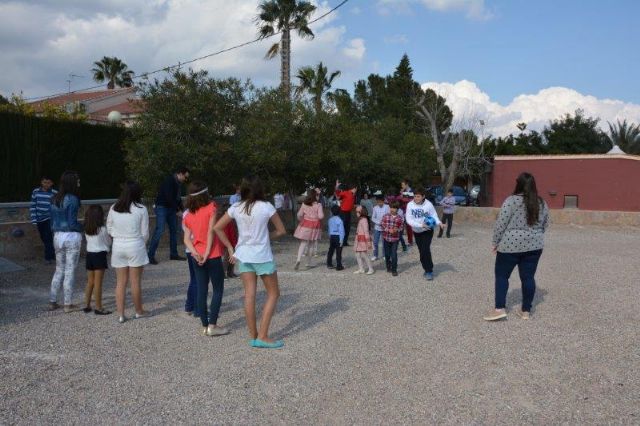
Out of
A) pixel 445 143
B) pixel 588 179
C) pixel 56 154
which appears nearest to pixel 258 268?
pixel 56 154

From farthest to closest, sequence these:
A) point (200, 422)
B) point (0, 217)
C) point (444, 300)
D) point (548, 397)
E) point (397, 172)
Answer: point (397, 172)
point (0, 217)
point (444, 300)
point (548, 397)
point (200, 422)

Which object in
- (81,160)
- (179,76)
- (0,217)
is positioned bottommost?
(0,217)

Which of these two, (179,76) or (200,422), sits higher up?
(179,76)

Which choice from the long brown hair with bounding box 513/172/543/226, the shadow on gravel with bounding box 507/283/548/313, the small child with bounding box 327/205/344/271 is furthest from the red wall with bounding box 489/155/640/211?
the long brown hair with bounding box 513/172/543/226

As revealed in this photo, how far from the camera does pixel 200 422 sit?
396cm

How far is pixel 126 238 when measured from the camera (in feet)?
21.7

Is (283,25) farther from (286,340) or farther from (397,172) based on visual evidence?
(286,340)

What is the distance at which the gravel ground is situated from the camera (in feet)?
13.7

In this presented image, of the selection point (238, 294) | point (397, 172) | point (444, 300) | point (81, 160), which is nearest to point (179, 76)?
point (81, 160)

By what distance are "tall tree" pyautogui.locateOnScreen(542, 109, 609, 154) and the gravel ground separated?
41.4 metres

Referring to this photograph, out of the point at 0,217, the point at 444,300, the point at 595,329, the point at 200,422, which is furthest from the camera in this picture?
the point at 0,217

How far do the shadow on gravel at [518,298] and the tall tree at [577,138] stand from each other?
136ft

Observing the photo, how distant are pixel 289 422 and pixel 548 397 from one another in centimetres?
200

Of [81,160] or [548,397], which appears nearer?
[548,397]
